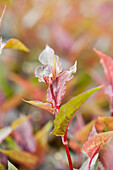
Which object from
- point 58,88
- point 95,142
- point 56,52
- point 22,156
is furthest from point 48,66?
point 56,52

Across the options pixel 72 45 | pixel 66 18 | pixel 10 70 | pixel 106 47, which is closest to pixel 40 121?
pixel 10 70

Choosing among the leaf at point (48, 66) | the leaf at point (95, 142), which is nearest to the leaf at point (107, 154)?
the leaf at point (95, 142)

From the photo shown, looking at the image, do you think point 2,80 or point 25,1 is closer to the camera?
point 2,80

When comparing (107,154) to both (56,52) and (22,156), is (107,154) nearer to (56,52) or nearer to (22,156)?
(22,156)

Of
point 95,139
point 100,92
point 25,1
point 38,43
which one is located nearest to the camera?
point 95,139

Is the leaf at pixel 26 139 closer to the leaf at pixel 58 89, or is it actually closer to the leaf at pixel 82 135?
the leaf at pixel 82 135

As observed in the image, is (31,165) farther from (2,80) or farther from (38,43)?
(38,43)
